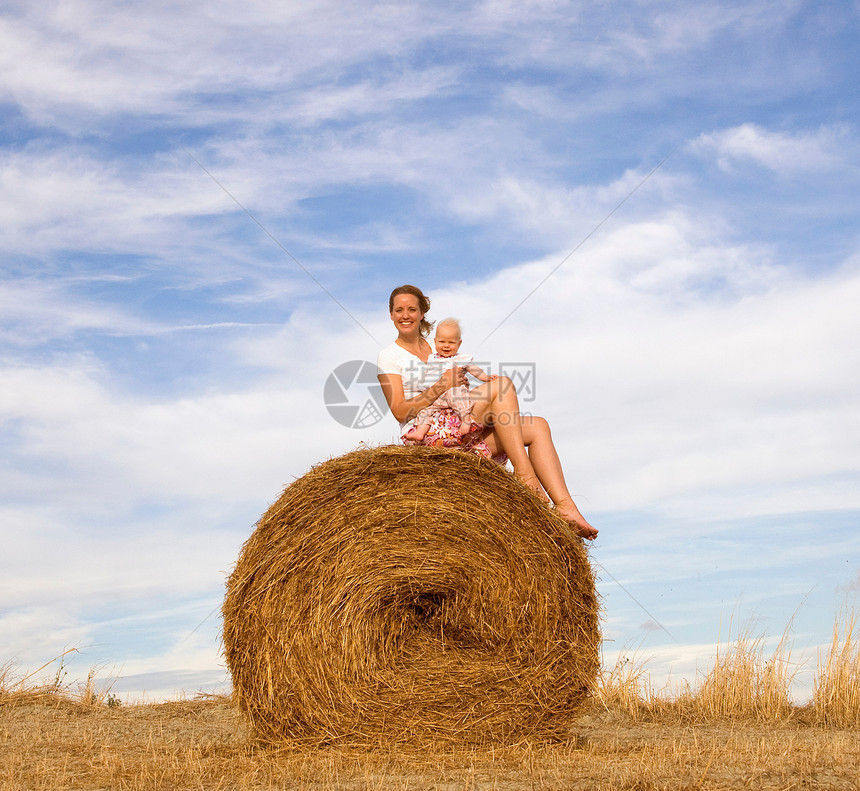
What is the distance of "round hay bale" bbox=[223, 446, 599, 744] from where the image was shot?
16.3 feet

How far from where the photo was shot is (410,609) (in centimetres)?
516

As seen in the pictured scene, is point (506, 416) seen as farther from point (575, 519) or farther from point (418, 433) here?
point (575, 519)

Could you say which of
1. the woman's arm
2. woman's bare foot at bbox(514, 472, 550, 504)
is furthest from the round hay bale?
the woman's arm

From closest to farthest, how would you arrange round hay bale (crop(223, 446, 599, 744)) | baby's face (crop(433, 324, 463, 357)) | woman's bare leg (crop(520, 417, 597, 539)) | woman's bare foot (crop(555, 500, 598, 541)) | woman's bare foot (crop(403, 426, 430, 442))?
round hay bale (crop(223, 446, 599, 744)), woman's bare foot (crop(555, 500, 598, 541)), woman's bare leg (crop(520, 417, 597, 539)), woman's bare foot (crop(403, 426, 430, 442)), baby's face (crop(433, 324, 463, 357))

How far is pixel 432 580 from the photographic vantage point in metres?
5.02

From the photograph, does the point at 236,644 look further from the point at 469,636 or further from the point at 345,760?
the point at 469,636

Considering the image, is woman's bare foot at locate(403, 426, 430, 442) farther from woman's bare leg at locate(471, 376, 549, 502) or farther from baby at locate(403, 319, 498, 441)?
woman's bare leg at locate(471, 376, 549, 502)

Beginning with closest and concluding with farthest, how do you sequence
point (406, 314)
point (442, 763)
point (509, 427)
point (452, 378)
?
point (442, 763) < point (509, 427) < point (452, 378) < point (406, 314)

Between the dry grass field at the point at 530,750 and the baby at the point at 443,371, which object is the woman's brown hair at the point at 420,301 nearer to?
the baby at the point at 443,371

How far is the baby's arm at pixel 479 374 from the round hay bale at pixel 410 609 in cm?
53

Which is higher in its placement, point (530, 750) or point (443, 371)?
point (443, 371)

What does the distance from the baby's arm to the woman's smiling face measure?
2.72 feet

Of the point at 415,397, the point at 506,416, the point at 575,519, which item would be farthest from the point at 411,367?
the point at 575,519

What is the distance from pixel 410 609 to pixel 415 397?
1.29 metres
